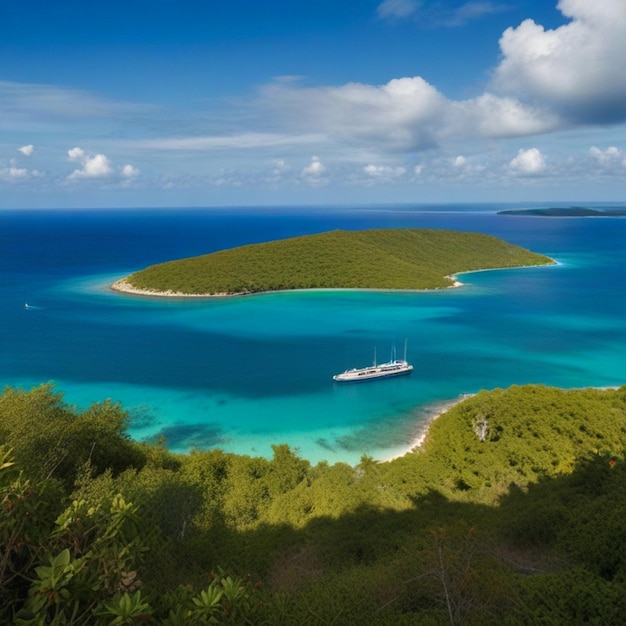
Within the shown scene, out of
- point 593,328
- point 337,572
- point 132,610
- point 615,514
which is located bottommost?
point 593,328

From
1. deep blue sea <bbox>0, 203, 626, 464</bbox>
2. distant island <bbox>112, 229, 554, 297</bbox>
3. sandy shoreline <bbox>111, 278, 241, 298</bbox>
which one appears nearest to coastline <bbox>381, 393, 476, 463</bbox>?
deep blue sea <bbox>0, 203, 626, 464</bbox>

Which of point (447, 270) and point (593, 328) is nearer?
point (593, 328)

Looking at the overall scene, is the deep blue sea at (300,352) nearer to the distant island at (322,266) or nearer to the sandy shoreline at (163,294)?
the sandy shoreline at (163,294)

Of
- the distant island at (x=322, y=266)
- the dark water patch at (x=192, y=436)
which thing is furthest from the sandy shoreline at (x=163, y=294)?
the dark water patch at (x=192, y=436)

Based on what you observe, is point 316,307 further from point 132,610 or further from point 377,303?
point 132,610

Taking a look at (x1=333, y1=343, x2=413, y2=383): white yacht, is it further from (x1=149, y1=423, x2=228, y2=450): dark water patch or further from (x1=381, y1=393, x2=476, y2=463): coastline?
(x1=149, y1=423, x2=228, y2=450): dark water patch

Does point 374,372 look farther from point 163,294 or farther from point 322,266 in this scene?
point 322,266

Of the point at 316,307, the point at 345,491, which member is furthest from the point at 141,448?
the point at 316,307
